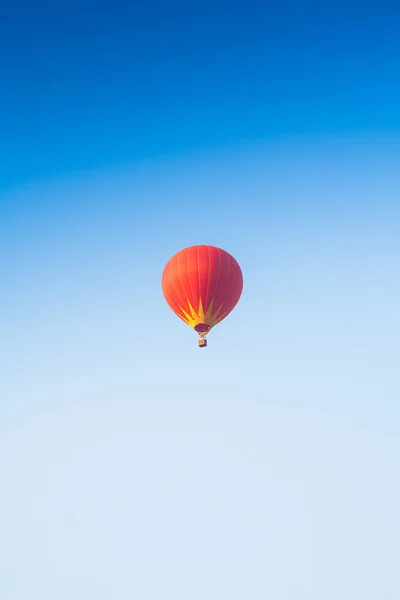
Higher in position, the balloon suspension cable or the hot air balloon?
the hot air balloon

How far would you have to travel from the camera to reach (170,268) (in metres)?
42.2

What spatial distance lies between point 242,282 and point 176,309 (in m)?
4.58

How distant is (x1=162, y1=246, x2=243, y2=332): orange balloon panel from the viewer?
4112 centimetres

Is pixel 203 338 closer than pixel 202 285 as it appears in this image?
No

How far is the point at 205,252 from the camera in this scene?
41.5 m

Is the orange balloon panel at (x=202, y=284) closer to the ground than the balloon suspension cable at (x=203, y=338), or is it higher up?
higher up

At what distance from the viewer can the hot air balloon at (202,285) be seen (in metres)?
41.1

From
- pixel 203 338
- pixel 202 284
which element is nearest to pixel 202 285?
pixel 202 284

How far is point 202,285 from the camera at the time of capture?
41.0 metres

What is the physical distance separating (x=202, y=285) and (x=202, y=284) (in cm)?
6

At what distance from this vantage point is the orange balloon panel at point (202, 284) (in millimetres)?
41125

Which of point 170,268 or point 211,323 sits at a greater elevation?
point 170,268

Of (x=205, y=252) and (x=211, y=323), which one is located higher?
(x=205, y=252)

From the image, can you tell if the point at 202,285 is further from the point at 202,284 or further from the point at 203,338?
the point at 203,338
